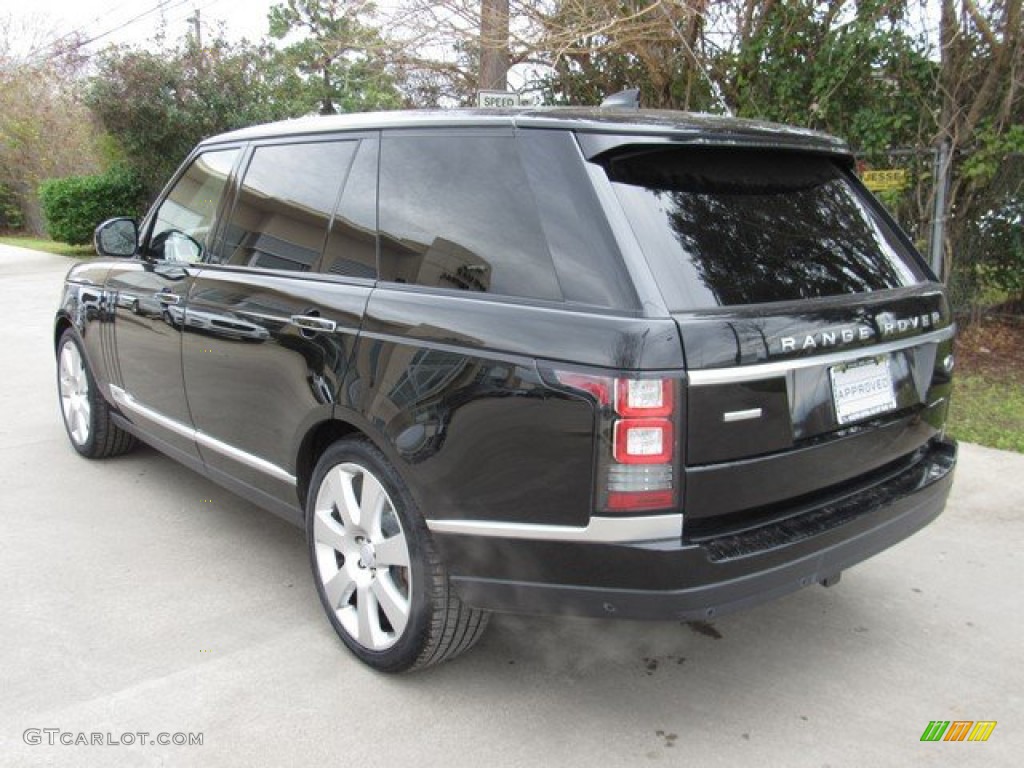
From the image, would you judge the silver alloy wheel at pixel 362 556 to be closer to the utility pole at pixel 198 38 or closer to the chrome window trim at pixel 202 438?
the chrome window trim at pixel 202 438

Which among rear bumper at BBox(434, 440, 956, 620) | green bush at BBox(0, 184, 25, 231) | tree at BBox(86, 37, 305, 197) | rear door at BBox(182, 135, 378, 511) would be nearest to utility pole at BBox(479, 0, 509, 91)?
rear door at BBox(182, 135, 378, 511)

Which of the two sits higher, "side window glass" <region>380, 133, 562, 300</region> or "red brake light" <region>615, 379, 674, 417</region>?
"side window glass" <region>380, 133, 562, 300</region>

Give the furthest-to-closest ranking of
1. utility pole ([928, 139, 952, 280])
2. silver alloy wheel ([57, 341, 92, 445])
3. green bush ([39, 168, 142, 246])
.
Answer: green bush ([39, 168, 142, 246])
utility pole ([928, 139, 952, 280])
silver alloy wheel ([57, 341, 92, 445])

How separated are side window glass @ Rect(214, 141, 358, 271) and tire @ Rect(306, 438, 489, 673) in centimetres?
85

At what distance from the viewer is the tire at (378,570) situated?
8.75 feet

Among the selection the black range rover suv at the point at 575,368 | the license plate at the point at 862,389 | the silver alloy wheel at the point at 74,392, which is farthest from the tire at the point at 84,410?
the license plate at the point at 862,389

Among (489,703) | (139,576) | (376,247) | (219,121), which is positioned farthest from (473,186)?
(219,121)

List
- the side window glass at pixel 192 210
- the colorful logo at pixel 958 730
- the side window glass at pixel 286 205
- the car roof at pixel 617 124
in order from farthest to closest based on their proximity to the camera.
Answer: the side window glass at pixel 192 210, the side window glass at pixel 286 205, the colorful logo at pixel 958 730, the car roof at pixel 617 124

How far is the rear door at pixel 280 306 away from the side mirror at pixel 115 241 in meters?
1.00

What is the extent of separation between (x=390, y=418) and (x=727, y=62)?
289 inches

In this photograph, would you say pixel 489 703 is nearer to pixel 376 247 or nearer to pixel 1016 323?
pixel 376 247

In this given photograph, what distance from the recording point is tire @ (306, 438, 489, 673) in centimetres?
A: 267

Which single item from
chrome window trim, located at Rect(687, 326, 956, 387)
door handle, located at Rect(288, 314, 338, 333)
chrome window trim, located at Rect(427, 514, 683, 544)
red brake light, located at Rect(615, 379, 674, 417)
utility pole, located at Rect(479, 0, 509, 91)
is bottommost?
chrome window trim, located at Rect(427, 514, 683, 544)

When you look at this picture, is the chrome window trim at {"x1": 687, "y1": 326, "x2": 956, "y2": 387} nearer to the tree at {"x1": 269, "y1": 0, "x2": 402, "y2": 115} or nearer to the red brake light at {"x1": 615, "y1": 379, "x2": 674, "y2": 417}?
the red brake light at {"x1": 615, "y1": 379, "x2": 674, "y2": 417}
